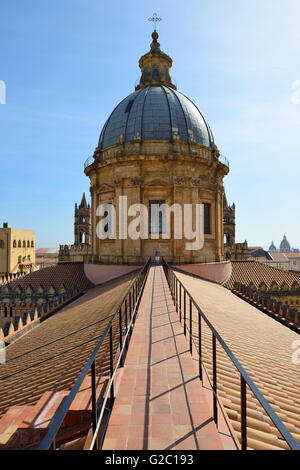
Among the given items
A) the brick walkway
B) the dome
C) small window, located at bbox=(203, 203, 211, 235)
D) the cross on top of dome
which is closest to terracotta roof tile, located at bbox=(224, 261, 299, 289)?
small window, located at bbox=(203, 203, 211, 235)

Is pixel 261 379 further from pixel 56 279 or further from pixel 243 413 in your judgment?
pixel 56 279

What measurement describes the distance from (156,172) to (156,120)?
14.6 ft

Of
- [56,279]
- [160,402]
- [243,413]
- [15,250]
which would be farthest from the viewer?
[15,250]

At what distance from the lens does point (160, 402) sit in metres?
2.99

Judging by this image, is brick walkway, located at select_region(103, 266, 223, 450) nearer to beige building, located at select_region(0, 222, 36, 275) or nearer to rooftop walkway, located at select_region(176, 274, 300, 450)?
rooftop walkway, located at select_region(176, 274, 300, 450)

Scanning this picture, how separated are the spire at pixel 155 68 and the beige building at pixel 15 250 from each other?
33.0 m

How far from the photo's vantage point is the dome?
20.0 m

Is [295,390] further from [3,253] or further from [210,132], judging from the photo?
[3,253]

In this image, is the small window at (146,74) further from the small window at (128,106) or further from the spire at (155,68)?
the small window at (128,106)

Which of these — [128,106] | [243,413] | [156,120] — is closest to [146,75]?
[128,106]

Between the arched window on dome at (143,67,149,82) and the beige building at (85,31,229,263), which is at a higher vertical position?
the arched window on dome at (143,67,149,82)
